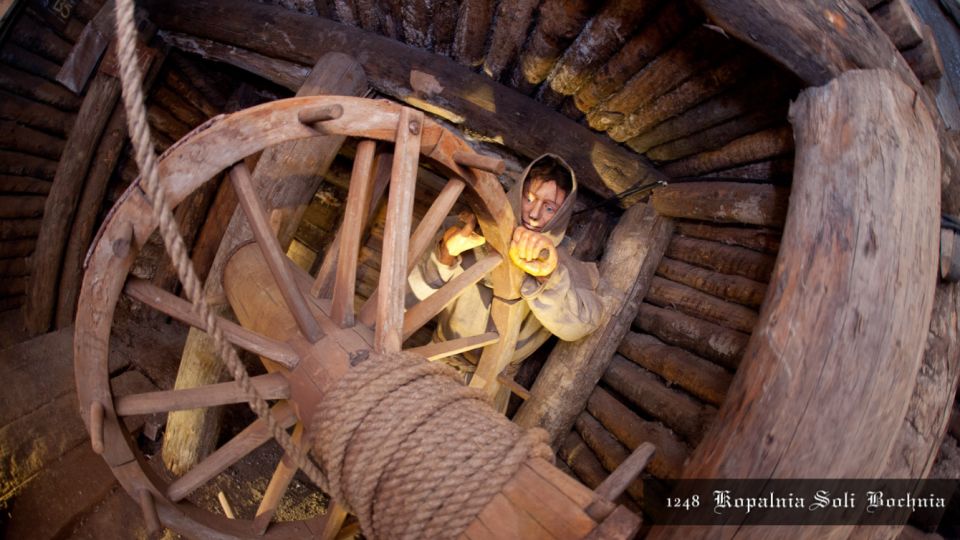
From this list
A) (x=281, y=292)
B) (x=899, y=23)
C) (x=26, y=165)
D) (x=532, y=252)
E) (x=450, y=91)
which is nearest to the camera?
(x=281, y=292)

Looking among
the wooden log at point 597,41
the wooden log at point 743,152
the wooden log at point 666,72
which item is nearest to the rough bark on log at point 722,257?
the wooden log at point 743,152

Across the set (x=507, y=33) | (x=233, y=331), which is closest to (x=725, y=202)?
(x=507, y=33)

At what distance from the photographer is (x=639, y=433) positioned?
7.15 ft

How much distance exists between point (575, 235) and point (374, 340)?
1972 millimetres

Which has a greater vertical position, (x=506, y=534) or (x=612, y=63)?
(x=612, y=63)

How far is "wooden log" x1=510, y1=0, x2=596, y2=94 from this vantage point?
211 centimetres

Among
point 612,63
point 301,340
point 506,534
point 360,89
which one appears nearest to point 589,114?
point 612,63

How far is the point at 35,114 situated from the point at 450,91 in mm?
2771

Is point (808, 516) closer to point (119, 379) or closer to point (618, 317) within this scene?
point (618, 317)

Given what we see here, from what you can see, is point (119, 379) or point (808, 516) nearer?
point (808, 516)

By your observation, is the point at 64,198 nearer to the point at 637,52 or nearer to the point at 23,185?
the point at 23,185

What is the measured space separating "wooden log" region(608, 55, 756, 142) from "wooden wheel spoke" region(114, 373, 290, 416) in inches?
84.3

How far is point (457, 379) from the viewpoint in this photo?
1379mm

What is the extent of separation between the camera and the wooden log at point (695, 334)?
1.99 m
